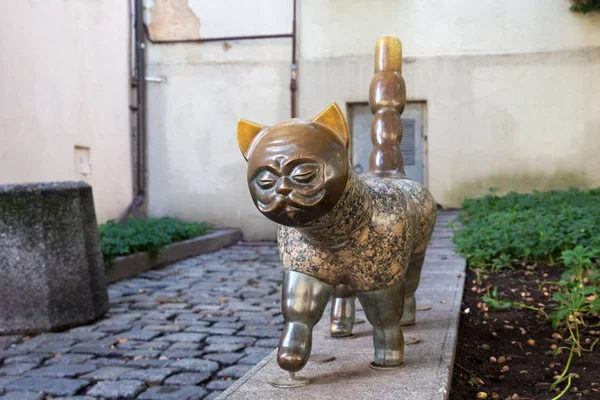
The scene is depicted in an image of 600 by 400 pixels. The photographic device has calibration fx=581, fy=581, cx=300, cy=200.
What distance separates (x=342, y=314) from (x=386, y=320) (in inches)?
20.0

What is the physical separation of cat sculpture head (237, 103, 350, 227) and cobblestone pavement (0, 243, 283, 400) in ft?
4.40

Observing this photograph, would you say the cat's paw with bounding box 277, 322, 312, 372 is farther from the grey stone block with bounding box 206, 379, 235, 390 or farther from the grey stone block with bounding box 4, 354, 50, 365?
the grey stone block with bounding box 4, 354, 50, 365

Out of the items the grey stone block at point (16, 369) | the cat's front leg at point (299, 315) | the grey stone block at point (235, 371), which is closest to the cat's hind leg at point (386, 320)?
the cat's front leg at point (299, 315)

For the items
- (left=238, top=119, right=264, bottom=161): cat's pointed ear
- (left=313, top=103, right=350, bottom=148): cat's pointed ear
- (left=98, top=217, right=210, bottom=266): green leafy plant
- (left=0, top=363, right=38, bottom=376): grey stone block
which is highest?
(left=313, top=103, right=350, bottom=148): cat's pointed ear

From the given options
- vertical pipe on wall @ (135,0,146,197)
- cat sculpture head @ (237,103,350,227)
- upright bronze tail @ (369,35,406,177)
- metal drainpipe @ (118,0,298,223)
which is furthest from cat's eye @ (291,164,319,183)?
vertical pipe on wall @ (135,0,146,197)

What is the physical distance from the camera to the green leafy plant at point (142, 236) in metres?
5.42

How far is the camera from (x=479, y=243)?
14.9ft

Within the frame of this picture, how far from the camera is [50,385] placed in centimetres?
264

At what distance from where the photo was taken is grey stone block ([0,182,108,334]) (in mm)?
3555

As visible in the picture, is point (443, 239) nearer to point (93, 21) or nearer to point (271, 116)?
point (271, 116)

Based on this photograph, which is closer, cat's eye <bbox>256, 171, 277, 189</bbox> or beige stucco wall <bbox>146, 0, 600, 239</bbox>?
cat's eye <bbox>256, 171, 277, 189</bbox>

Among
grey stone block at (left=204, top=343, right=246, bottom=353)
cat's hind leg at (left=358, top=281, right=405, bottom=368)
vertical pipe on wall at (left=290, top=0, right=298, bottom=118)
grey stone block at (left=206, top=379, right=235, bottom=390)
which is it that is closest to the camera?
cat's hind leg at (left=358, top=281, right=405, bottom=368)

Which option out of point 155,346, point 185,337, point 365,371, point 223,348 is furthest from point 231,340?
point 365,371

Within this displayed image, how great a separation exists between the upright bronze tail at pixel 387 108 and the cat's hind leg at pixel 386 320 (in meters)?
0.65
